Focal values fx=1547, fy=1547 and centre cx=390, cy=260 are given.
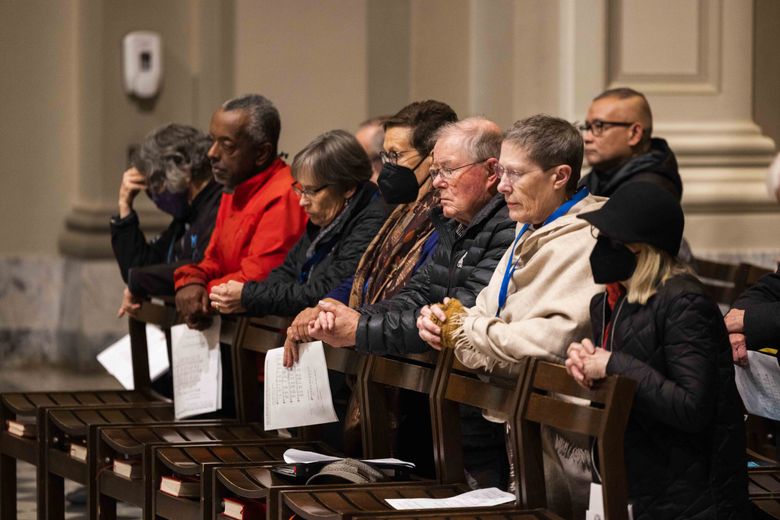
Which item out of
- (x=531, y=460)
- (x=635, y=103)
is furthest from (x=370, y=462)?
(x=635, y=103)

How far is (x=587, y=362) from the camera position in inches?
145

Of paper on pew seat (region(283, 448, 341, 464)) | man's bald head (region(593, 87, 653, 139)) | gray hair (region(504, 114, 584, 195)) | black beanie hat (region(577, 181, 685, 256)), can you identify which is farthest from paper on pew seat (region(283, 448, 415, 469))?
man's bald head (region(593, 87, 653, 139))

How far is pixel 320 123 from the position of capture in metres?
10.6

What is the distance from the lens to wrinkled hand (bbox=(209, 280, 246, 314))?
18.7ft

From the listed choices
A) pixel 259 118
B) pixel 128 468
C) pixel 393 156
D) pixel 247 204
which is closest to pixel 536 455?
pixel 393 156

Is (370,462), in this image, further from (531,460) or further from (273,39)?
(273,39)

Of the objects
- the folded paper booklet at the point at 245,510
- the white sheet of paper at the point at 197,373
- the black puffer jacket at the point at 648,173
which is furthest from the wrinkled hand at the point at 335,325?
the black puffer jacket at the point at 648,173

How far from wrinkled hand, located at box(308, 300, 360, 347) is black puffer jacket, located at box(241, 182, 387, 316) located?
619mm

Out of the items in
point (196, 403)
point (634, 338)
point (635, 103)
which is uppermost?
point (635, 103)

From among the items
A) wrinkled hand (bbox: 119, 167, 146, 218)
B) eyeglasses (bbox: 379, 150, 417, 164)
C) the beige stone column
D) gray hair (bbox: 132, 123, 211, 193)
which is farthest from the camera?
the beige stone column

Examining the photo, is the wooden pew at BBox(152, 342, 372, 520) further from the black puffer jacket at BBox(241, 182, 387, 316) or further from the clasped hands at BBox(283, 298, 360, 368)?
the black puffer jacket at BBox(241, 182, 387, 316)

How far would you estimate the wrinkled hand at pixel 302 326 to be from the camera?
493 cm

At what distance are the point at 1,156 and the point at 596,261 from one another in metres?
7.53

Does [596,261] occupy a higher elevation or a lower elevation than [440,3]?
lower
